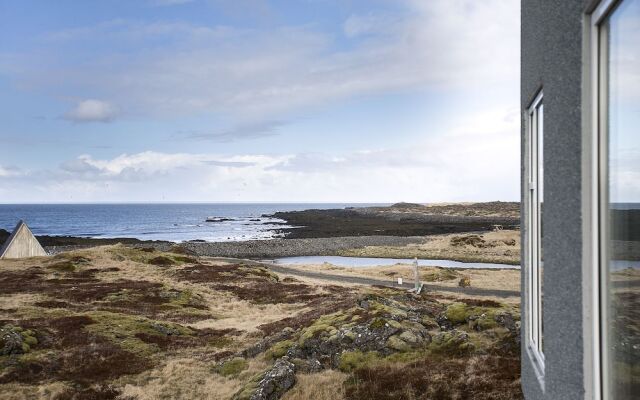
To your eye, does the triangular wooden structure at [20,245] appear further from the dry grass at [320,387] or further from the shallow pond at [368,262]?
the dry grass at [320,387]

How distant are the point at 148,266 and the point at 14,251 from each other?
14.7 metres

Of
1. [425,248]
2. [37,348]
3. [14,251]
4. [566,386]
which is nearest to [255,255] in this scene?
[425,248]

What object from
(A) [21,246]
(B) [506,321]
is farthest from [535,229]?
(A) [21,246]

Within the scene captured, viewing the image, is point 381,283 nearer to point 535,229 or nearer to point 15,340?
point 15,340

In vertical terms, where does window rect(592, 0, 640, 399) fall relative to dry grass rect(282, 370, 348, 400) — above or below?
above

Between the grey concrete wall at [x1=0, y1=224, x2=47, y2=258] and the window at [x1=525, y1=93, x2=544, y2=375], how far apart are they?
47.6 metres

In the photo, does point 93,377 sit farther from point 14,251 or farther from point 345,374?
point 14,251

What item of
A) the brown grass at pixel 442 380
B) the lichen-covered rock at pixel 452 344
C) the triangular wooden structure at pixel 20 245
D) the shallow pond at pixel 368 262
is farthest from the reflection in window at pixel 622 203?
the triangular wooden structure at pixel 20 245

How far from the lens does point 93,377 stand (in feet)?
45.1

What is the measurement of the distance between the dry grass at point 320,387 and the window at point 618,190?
8155mm

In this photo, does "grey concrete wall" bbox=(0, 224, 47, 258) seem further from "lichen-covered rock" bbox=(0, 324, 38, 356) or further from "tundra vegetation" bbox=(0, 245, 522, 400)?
"lichen-covered rock" bbox=(0, 324, 38, 356)

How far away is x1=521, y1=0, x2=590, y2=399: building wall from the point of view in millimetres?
3129

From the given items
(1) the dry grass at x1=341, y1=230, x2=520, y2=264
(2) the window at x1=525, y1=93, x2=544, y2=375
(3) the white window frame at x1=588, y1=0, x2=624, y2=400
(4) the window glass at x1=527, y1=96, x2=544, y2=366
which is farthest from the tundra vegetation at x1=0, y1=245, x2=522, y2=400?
(1) the dry grass at x1=341, y1=230, x2=520, y2=264

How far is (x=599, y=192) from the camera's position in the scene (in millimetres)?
2924
